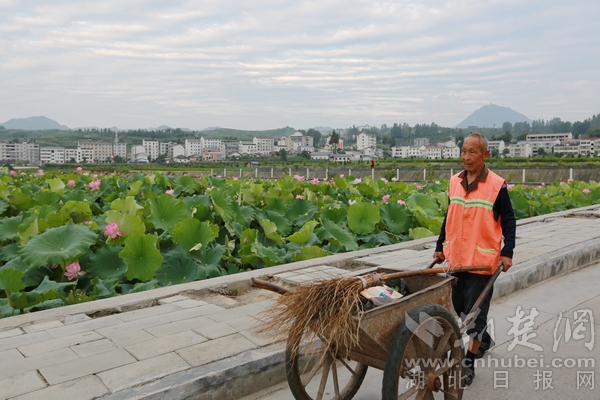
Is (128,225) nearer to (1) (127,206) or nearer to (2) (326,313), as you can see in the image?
(1) (127,206)

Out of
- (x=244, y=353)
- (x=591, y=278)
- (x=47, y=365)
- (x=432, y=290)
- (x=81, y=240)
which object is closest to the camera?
(x=432, y=290)

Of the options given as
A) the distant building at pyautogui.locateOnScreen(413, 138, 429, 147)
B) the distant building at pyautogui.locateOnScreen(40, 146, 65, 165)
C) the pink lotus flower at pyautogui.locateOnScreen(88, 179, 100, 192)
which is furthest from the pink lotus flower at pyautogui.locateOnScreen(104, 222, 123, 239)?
the distant building at pyautogui.locateOnScreen(413, 138, 429, 147)

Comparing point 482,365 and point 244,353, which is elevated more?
point 244,353

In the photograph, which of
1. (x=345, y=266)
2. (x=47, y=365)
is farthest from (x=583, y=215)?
(x=47, y=365)

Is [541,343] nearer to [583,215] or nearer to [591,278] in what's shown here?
[591,278]

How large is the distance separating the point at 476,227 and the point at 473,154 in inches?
15.2

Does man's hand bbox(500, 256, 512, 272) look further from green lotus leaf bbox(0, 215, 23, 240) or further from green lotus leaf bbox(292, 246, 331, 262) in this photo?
green lotus leaf bbox(0, 215, 23, 240)

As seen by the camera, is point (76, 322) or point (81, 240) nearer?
point (76, 322)

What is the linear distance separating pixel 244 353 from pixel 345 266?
235 centimetres

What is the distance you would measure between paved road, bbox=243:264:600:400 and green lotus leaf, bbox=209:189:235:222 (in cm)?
323

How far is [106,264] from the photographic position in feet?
15.8

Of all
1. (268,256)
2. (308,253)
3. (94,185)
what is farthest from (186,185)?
(268,256)

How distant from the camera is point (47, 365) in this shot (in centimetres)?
272

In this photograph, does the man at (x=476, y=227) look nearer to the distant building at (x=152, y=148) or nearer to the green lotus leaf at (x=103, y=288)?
the green lotus leaf at (x=103, y=288)
